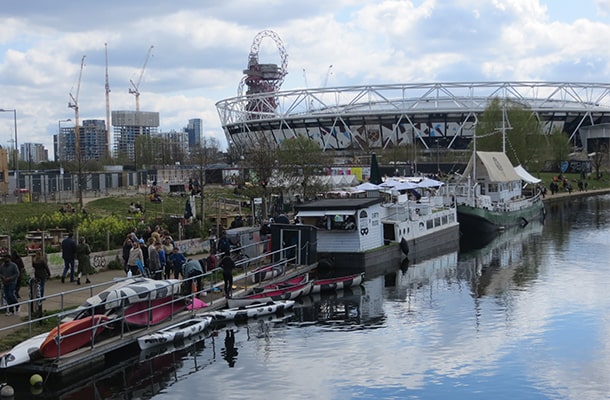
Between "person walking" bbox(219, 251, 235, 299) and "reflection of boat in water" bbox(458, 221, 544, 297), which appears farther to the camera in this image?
"reflection of boat in water" bbox(458, 221, 544, 297)

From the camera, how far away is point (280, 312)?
93.2 feet

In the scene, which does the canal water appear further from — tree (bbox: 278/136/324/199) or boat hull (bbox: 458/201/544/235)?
tree (bbox: 278/136/324/199)

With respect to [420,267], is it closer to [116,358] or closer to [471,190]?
[471,190]

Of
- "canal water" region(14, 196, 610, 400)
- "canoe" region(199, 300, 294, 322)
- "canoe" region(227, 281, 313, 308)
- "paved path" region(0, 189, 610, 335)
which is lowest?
"canal water" region(14, 196, 610, 400)

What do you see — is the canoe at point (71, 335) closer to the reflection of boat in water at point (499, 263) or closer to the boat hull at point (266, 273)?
the boat hull at point (266, 273)

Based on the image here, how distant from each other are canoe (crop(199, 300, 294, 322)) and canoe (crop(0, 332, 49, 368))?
713cm

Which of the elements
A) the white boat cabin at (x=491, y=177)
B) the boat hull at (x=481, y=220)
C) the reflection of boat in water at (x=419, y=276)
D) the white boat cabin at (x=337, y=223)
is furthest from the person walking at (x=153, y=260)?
the white boat cabin at (x=491, y=177)

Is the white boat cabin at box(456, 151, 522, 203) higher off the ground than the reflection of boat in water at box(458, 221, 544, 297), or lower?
higher

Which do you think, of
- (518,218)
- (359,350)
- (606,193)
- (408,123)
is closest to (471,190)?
→ (518,218)

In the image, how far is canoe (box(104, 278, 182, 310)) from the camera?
22.2 m

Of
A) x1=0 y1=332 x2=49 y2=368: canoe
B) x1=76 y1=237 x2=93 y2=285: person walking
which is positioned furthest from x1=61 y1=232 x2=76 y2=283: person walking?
x1=0 y1=332 x2=49 y2=368: canoe

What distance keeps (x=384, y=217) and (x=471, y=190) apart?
1673cm

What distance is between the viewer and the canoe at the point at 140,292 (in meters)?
22.2

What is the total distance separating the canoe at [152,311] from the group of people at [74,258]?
16.8 feet
